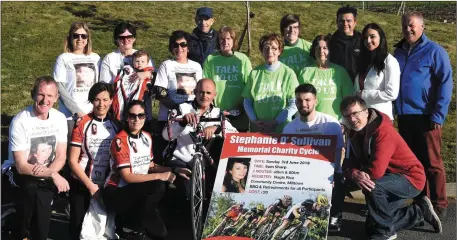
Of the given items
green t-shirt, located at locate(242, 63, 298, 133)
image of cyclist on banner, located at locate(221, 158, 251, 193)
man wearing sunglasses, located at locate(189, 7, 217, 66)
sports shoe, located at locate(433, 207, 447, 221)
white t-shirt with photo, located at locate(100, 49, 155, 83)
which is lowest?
sports shoe, located at locate(433, 207, 447, 221)

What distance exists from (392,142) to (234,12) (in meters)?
12.7

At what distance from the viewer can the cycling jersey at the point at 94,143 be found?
234 inches

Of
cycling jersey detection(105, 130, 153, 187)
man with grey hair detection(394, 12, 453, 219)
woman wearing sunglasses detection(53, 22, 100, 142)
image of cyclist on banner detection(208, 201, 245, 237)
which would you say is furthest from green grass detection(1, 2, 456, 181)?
image of cyclist on banner detection(208, 201, 245, 237)

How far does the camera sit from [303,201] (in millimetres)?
5695

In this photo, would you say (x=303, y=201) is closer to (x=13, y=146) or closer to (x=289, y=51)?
(x=289, y=51)

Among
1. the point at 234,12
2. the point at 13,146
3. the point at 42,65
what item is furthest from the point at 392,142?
the point at 234,12

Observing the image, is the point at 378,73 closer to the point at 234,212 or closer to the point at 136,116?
the point at 234,212

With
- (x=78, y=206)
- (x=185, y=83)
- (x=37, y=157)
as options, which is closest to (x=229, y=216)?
(x=78, y=206)

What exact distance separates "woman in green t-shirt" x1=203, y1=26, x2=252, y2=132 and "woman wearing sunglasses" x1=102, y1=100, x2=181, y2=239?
1356mm

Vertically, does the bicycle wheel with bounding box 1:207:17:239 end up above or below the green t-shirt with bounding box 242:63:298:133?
below

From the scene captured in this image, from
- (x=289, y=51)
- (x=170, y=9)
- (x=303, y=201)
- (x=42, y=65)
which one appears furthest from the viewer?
(x=170, y=9)

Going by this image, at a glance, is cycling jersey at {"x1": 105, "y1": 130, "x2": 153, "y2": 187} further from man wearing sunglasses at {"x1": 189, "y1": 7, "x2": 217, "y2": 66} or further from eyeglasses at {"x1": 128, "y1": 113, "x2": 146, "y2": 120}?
man wearing sunglasses at {"x1": 189, "y1": 7, "x2": 217, "y2": 66}

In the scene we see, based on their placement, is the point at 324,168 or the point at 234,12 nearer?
the point at 324,168

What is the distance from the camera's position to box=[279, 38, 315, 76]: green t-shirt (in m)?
7.12
